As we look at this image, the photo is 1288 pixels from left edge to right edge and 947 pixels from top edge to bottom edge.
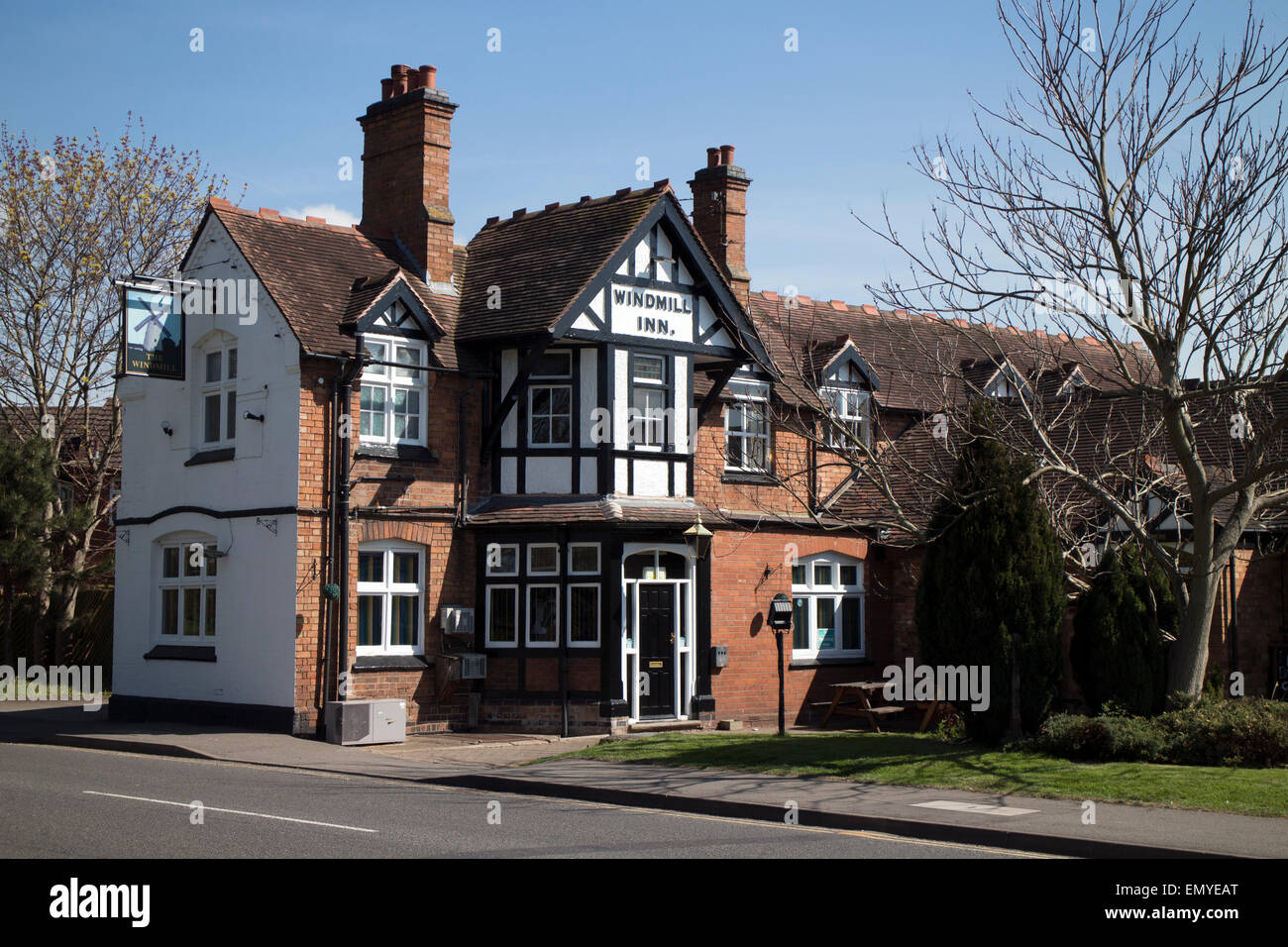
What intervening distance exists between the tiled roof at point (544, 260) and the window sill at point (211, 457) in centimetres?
424

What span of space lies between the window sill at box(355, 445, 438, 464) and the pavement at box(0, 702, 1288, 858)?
4.43 metres

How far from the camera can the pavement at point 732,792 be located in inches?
451

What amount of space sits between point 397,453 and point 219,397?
3486 mm

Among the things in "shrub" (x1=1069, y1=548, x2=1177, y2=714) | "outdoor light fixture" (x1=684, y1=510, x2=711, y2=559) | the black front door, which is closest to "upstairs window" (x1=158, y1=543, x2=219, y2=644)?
the black front door

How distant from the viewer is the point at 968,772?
15047 millimetres

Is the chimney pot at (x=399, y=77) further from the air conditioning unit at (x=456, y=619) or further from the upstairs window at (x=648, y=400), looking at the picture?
the air conditioning unit at (x=456, y=619)

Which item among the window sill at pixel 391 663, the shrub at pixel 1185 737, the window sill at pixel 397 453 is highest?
the window sill at pixel 397 453

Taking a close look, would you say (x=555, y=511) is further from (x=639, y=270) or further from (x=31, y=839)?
(x=31, y=839)

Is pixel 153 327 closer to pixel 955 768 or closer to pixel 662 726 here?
pixel 662 726

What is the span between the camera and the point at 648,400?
2294cm

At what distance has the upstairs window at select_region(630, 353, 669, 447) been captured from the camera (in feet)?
74.4

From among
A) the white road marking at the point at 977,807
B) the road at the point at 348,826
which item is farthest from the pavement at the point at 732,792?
the road at the point at 348,826
